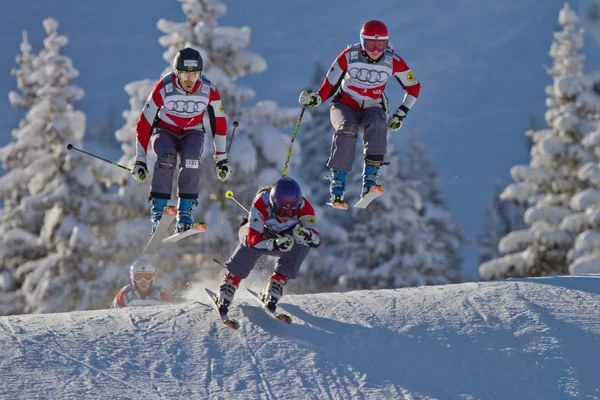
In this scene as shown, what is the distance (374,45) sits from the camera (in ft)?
34.7

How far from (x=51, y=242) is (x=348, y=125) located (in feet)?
45.2

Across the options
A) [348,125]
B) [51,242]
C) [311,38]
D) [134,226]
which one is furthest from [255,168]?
[311,38]

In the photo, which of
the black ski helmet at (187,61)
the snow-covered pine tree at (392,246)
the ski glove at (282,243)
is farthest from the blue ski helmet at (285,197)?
the snow-covered pine tree at (392,246)

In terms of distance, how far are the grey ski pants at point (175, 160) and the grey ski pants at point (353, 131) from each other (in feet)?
5.12

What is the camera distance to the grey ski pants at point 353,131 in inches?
432

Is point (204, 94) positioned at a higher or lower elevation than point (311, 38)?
lower

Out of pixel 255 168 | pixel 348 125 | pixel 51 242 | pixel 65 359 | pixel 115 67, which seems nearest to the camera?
pixel 65 359

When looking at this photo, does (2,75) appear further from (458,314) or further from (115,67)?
(458,314)

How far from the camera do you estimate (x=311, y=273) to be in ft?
79.6

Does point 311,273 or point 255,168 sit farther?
point 311,273

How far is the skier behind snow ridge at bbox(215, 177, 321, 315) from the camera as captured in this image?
358 inches

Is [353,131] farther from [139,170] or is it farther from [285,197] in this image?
[139,170]

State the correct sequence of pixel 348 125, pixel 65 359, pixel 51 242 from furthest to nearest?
1. pixel 51 242
2. pixel 348 125
3. pixel 65 359

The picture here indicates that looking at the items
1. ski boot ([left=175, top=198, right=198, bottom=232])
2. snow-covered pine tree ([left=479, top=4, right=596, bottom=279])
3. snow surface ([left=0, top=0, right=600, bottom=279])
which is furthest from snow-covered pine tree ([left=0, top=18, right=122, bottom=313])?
snow surface ([left=0, top=0, right=600, bottom=279])
